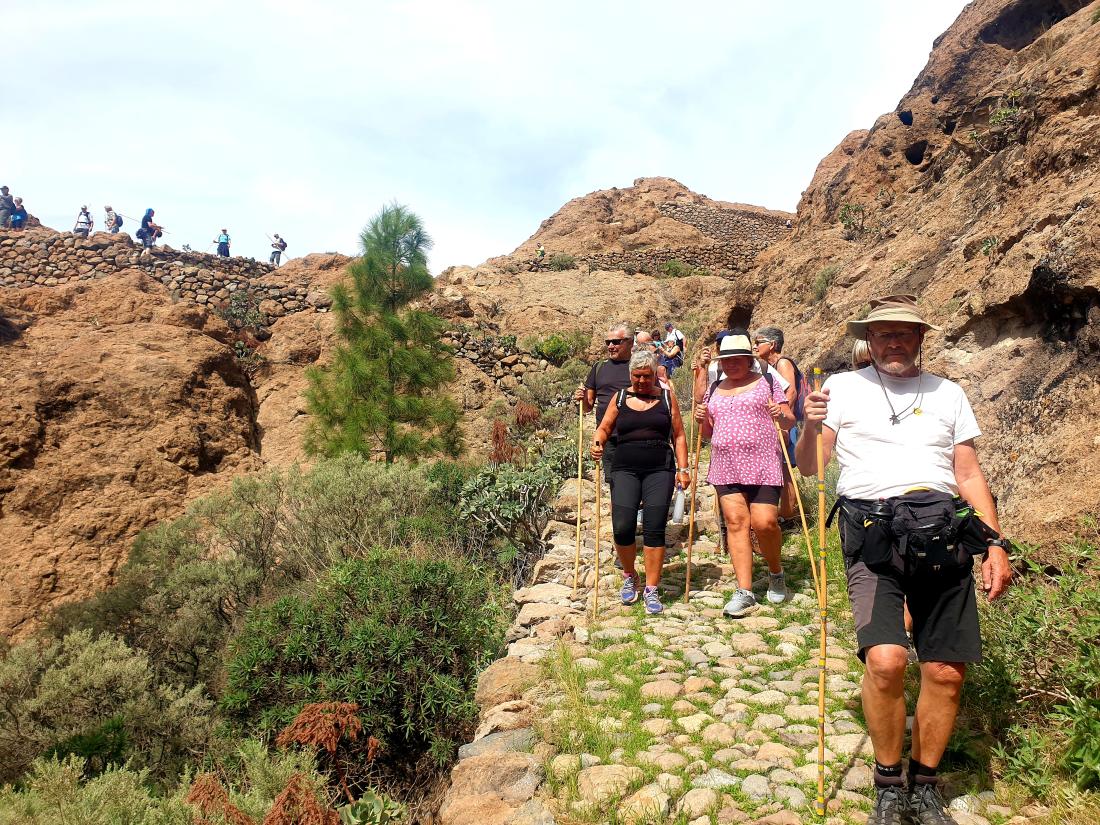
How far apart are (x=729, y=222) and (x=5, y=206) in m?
27.2

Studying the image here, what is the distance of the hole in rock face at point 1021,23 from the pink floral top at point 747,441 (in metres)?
16.4

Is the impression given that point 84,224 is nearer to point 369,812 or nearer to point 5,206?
point 5,206

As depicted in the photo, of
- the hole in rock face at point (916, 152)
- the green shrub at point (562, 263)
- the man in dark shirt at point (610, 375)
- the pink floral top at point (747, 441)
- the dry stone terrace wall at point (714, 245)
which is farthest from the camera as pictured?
the dry stone terrace wall at point (714, 245)

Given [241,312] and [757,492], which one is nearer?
[757,492]

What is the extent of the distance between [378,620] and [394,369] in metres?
7.66

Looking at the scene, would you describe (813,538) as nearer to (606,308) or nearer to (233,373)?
(233,373)

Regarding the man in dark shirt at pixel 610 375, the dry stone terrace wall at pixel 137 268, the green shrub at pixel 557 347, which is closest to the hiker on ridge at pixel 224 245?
the dry stone terrace wall at pixel 137 268

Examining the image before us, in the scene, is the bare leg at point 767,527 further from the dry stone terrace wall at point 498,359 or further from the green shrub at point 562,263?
the green shrub at point 562,263

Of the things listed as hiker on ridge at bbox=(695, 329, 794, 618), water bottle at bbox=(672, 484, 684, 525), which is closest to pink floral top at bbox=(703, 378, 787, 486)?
hiker on ridge at bbox=(695, 329, 794, 618)

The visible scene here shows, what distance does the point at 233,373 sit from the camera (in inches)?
599

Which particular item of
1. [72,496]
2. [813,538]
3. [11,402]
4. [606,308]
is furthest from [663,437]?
[606,308]

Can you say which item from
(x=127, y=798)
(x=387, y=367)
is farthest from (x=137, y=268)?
(x=127, y=798)

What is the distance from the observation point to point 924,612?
2.64 meters

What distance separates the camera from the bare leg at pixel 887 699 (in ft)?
8.34
